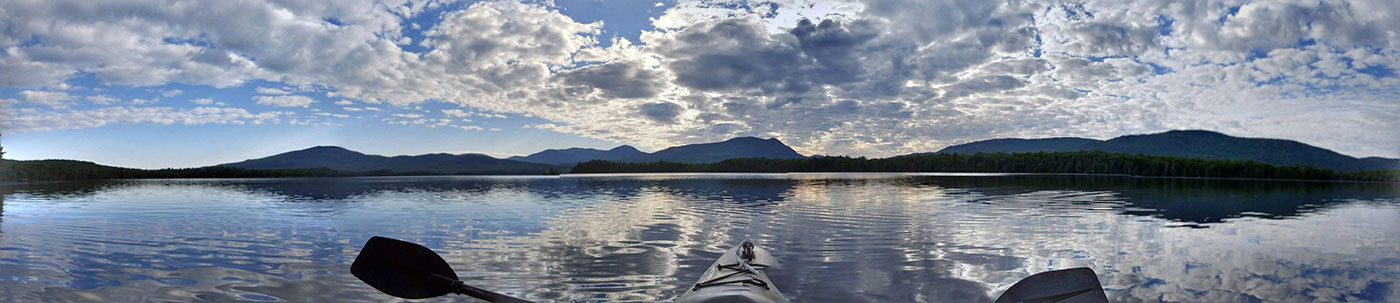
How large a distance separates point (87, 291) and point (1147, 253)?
20.1 meters

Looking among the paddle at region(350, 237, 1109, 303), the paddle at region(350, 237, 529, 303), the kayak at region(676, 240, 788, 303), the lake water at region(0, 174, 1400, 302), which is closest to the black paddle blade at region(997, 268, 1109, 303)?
the paddle at region(350, 237, 1109, 303)

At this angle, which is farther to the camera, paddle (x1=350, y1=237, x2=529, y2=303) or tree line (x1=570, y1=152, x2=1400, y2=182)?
tree line (x1=570, y1=152, x2=1400, y2=182)

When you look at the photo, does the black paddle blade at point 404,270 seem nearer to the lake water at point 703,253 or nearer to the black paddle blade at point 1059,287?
the lake water at point 703,253

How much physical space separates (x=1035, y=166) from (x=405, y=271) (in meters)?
137

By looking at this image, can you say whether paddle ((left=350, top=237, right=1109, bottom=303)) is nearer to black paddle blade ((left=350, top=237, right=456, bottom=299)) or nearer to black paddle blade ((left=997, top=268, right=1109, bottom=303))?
black paddle blade ((left=350, top=237, right=456, bottom=299))

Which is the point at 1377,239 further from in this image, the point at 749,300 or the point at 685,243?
the point at 749,300

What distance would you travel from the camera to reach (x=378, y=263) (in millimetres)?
9195

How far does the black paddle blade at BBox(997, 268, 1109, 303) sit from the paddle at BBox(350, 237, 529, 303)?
22.9 ft

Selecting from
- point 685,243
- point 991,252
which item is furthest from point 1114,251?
point 685,243

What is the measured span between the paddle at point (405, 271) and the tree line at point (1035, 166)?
11707 centimetres

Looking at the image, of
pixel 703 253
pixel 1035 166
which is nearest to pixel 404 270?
pixel 703 253

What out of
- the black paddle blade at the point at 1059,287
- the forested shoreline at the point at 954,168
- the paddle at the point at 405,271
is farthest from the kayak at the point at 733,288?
the forested shoreline at the point at 954,168

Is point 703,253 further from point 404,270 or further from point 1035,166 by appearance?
point 1035,166

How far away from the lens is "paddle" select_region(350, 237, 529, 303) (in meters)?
8.85
